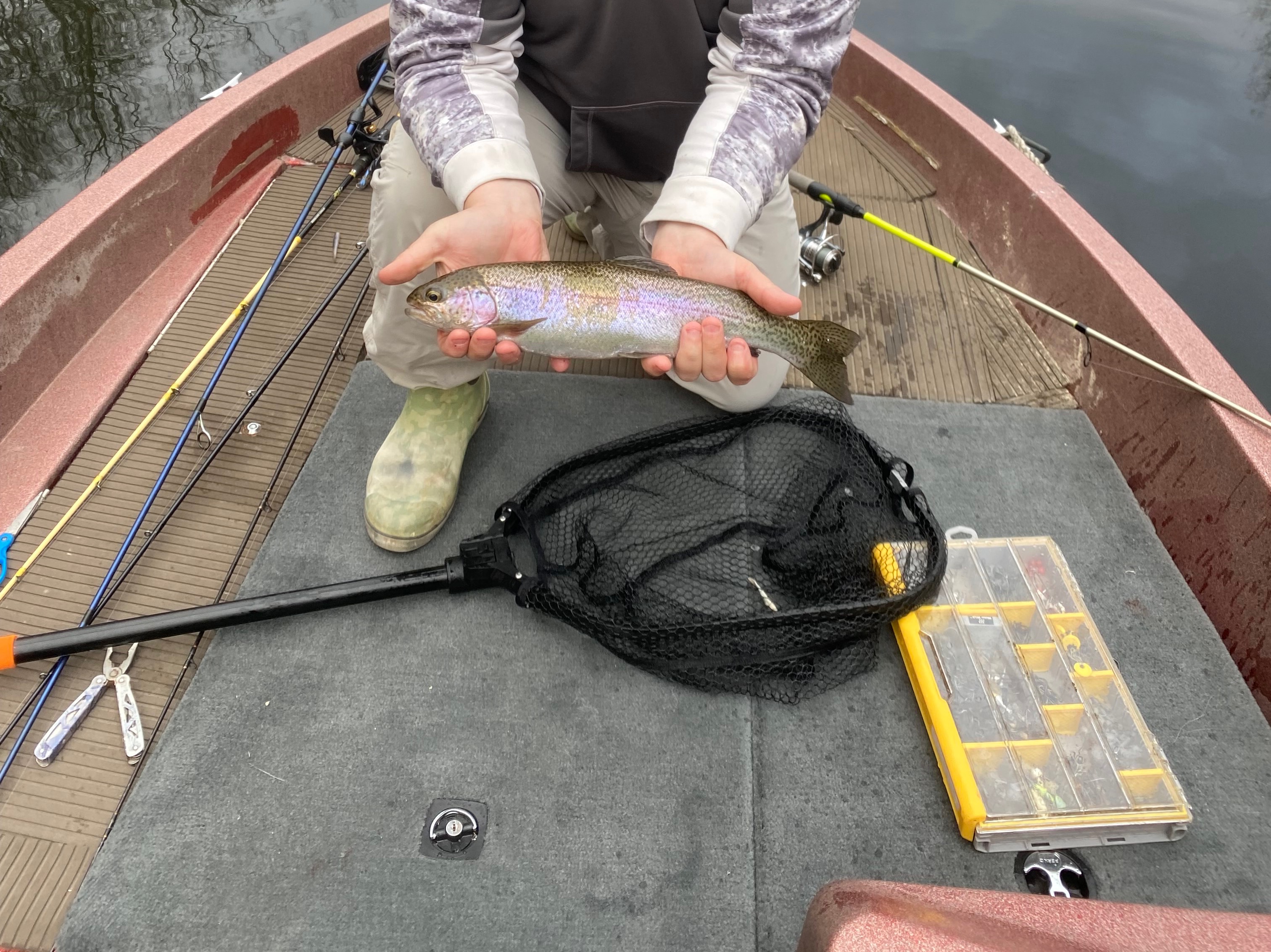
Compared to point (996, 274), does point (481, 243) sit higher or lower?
higher

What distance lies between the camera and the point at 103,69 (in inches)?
300

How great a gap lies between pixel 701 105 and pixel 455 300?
3.56ft

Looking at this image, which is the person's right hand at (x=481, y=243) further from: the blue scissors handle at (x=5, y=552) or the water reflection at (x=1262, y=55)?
the water reflection at (x=1262, y=55)

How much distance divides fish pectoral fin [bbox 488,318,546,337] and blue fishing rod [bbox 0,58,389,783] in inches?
43.1

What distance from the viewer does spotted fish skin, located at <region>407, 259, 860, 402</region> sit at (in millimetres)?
2049

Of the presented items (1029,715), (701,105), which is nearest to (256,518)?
(701,105)

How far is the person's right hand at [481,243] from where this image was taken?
6.78ft

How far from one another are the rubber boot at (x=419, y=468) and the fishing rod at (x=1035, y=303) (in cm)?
181

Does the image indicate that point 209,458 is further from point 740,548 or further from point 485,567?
point 740,548

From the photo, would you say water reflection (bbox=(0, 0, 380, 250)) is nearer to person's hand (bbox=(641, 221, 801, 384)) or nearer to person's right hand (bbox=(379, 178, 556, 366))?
person's right hand (bbox=(379, 178, 556, 366))

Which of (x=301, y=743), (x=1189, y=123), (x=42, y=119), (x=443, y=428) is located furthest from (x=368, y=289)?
(x=1189, y=123)

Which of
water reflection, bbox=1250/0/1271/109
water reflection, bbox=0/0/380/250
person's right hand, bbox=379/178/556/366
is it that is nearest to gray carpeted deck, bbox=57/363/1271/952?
person's right hand, bbox=379/178/556/366

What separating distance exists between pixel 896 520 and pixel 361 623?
1654mm

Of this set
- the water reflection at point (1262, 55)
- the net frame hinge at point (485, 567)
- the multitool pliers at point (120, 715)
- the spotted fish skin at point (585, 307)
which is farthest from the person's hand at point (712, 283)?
the water reflection at point (1262, 55)
